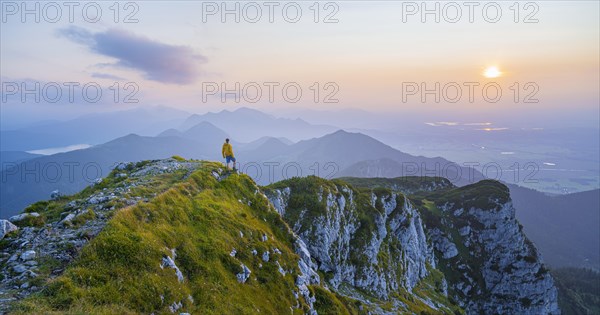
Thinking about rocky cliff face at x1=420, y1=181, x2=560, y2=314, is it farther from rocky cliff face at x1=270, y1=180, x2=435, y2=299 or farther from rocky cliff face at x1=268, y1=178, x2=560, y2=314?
rocky cliff face at x1=270, y1=180, x2=435, y2=299

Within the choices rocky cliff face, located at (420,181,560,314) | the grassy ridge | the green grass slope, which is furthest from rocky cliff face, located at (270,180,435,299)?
rocky cliff face, located at (420,181,560,314)

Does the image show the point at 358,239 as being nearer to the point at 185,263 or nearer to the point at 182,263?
the point at 185,263

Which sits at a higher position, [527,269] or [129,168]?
[129,168]

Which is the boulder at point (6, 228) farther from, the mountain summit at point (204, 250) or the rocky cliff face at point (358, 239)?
the rocky cliff face at point (358, 239)

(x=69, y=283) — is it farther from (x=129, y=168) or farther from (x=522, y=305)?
(x=522, y=305)

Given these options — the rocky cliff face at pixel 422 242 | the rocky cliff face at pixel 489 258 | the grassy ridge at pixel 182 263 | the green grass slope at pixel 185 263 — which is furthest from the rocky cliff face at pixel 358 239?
the rocky cliff face at pixel 489 258

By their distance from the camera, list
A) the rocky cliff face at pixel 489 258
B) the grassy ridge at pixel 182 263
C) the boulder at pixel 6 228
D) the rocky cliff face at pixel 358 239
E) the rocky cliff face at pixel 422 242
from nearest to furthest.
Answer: the grassy ridge at pixel 182 263, the boulder at pixel 6 228, the rocky cliff face at pixel 358 239, the rocky cliff face at pixel 422 242, the rocky cliff face at pixel 489 258

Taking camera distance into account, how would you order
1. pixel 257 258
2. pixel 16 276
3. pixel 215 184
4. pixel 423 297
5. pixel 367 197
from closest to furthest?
pixel 16 276 < pixel 257 258 < pixel 215 184 < pixel 423 297 < pixel 367 197

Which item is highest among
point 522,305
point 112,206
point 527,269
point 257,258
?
point 112,206

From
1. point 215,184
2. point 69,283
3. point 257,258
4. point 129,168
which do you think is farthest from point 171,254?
point 129,168

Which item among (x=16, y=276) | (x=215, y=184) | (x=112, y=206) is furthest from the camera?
(x=215, y=184)
